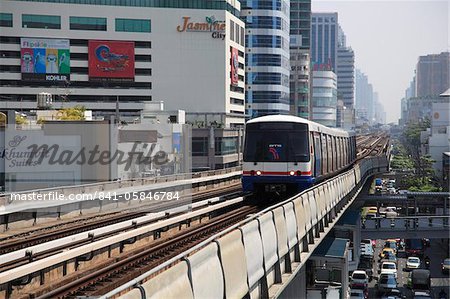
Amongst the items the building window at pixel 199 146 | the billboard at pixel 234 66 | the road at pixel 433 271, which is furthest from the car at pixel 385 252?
the billboard at pixel 234 66

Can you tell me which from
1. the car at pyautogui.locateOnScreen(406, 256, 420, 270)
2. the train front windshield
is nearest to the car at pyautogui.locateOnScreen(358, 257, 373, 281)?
the car at pyautogui.locateOnScreen(406, 256, 420, 270)

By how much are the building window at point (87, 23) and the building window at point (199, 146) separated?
20.6m

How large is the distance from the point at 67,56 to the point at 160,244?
71.8 meters

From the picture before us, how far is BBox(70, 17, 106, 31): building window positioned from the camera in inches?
3418

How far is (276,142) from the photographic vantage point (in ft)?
86.0

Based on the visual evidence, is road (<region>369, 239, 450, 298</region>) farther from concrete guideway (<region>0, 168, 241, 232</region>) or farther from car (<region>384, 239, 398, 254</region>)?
concrete guideway (<region>0, 168, 241, 232</region>)

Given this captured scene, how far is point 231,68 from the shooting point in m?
93.4

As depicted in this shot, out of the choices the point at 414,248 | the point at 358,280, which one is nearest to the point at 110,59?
the point at 414,248

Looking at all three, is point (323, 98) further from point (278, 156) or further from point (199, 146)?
point (278, 156)

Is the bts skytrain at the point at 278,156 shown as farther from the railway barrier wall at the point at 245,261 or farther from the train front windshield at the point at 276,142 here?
the railway barrier wall at the point at 245,261

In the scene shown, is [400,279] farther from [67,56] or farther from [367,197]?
[67,56]

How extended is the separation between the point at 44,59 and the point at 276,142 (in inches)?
2578

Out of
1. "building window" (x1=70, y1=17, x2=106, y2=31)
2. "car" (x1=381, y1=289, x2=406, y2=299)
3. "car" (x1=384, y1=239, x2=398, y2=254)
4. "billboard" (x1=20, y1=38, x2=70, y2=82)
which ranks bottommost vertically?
"car" (x1=384, y1=239, x2=398, y2=254)

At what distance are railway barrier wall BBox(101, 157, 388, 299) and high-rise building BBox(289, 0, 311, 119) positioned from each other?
127995 mm
